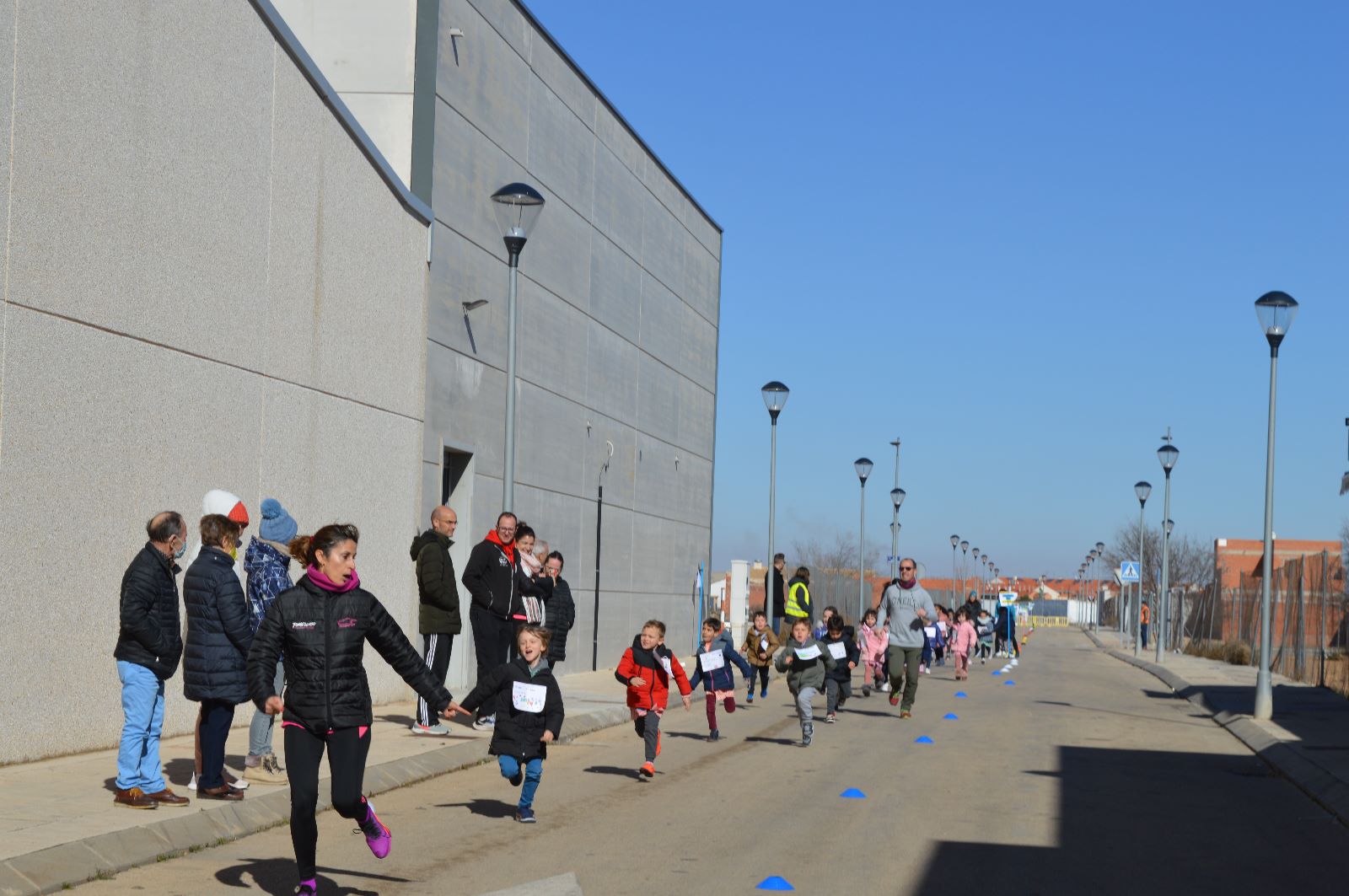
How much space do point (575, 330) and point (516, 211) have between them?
1049cm

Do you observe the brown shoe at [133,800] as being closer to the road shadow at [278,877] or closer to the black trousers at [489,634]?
the road shadow at [278,877]

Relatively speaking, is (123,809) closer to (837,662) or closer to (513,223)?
(513,223)

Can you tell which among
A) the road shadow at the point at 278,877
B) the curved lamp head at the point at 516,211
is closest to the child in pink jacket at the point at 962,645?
the curved lamp head at the point at 516,211

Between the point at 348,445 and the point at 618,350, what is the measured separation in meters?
12.8

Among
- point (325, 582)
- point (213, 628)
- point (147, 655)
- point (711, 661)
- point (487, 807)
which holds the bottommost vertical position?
point (487, 807)

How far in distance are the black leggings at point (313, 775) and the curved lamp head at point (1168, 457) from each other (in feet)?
135

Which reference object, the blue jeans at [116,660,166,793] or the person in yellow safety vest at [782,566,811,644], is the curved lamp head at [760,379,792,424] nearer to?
the person in yellow safety vest at [782,566,811,644]

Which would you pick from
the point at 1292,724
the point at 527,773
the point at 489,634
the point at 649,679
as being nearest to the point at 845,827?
the point at 527,773

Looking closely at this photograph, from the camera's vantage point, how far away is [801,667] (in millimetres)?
17125

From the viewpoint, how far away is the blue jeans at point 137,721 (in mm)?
9648

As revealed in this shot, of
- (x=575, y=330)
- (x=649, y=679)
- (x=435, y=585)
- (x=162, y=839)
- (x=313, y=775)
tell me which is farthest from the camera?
(x=575, y=330)

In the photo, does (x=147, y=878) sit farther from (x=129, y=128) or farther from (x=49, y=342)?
(x=129, y=128)

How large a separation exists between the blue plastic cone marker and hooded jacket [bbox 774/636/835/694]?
813 centimetres

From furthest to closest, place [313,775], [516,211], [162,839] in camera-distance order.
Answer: [516,211] → [162,839] → [313,775]
